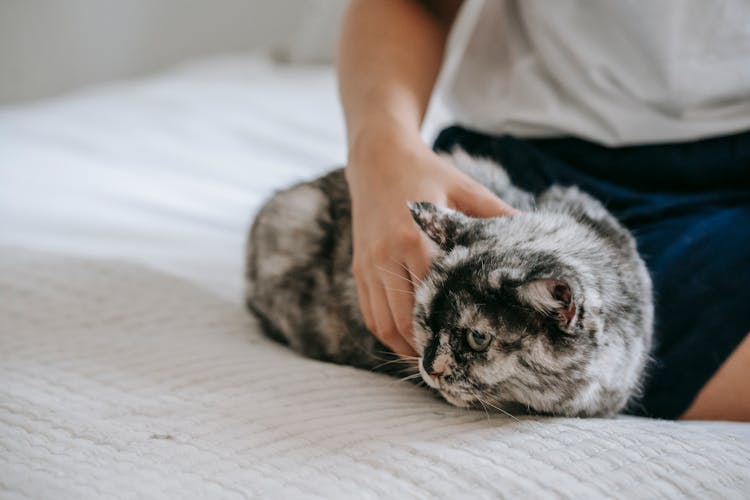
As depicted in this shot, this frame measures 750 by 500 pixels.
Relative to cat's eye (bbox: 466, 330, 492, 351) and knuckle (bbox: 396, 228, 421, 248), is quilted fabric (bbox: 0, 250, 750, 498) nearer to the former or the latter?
cat's eye (bbox: 466, 330, 492, 351)

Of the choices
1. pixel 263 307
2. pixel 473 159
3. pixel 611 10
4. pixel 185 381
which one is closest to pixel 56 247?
pixel 263 307

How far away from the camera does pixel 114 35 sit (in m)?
3.09

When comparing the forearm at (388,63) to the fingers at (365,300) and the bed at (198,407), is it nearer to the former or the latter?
the fingers at (365,300)

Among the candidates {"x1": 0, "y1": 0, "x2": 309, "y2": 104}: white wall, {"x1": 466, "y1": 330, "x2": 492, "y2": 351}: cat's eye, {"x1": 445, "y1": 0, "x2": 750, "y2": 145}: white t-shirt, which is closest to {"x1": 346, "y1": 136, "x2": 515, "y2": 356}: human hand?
{"x1": 466, "y1": 330, "x2": 492, "y2": 351}: cat's eye

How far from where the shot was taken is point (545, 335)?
70 cm

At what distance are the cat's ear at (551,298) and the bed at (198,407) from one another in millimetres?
124

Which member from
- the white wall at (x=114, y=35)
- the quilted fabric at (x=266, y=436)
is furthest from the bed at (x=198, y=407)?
the white wall at (x=114, y=35)

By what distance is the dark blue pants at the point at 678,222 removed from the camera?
817mm

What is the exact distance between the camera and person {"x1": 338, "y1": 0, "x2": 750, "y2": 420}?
0.82m

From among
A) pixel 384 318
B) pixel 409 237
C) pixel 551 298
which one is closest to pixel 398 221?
pixel 409 237

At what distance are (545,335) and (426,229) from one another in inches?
7.1

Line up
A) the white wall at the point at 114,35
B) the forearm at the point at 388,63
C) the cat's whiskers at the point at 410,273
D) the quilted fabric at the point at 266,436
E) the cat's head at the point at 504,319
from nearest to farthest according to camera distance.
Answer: the quilted fabric at the point at 266,436, the cat's head at the point at 504,319, the cat's whiskers at the point at 410,273, the forearm at the point at 388,63, the white wall at the point at 114,35

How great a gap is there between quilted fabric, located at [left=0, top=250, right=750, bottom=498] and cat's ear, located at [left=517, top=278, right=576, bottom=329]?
0.12 m

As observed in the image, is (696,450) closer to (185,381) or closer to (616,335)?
(616,335)
